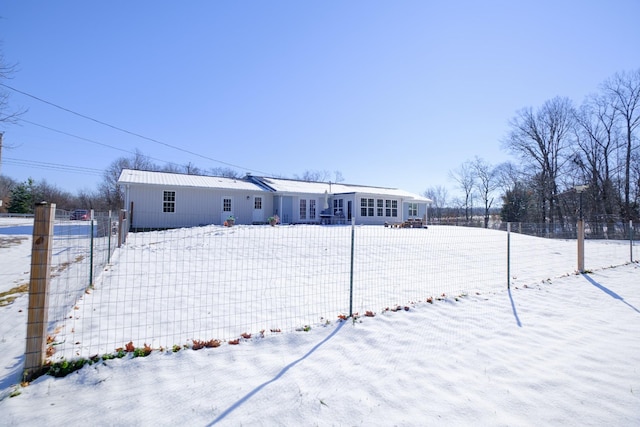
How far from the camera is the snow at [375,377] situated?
2.53 metres

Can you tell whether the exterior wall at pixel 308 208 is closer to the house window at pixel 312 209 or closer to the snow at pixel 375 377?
the house window at pixel 312 209

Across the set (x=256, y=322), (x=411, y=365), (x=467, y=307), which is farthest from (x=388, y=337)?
(x=467, y=307)

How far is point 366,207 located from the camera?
2561 centimetres

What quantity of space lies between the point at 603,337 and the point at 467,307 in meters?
1.79

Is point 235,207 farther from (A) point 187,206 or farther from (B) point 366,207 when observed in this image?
(B) point 366,207

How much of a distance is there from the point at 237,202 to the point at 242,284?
15.8 m

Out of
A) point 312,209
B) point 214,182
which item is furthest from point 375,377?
point 312,209

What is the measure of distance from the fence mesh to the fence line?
2 centimetres

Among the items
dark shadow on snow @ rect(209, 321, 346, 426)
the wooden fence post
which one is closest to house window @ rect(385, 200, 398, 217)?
dark shadow on snow @ rect(209, 321, 346, 426)

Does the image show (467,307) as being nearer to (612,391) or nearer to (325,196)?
(612,391)

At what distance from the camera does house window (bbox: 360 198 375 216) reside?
25328mm

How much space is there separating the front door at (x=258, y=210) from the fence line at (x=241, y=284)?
10025 mm

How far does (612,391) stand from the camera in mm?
2951

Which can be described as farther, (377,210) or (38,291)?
(377,210)
